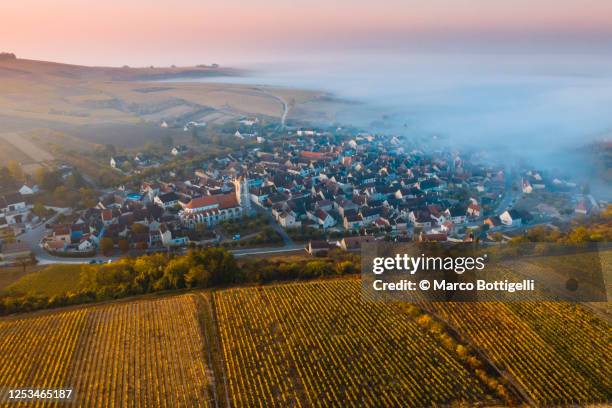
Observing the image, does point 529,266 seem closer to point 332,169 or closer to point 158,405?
point 158,405

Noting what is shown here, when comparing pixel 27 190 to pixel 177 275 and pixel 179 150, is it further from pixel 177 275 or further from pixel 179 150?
pixel 177 275

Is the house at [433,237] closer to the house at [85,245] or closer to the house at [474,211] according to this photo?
the house at [474,211]

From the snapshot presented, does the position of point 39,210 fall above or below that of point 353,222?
above

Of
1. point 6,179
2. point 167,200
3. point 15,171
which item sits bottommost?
point 167,200

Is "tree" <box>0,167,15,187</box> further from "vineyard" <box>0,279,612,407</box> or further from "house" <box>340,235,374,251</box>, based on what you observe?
"house" <box>340,235,374,251</box>

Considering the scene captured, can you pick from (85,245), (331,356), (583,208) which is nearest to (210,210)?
(85,245)

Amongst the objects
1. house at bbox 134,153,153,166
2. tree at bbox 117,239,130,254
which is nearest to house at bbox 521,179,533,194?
tree at bbox 117,239,130,254

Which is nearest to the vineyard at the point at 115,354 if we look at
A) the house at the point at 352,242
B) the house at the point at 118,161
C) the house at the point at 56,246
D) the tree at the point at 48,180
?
the house at the point at 56,246
